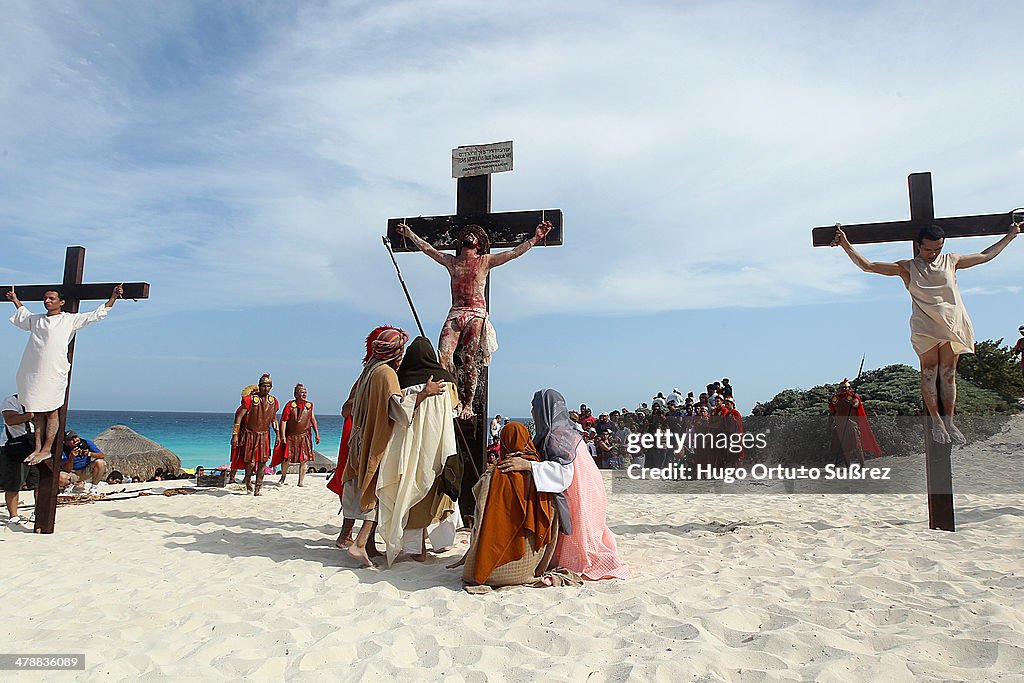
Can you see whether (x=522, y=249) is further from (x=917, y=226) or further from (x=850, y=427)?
(x=850, y=427)

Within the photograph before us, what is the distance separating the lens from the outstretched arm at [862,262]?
6227mm

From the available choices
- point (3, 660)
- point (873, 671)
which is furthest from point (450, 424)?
point (873, 671)

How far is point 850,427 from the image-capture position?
12.0 metres

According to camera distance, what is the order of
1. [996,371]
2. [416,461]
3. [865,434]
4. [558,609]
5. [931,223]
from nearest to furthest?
[558,609]
[416,461]
[931,223]
[865,434]
[996,371]

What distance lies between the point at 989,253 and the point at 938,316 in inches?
35.1

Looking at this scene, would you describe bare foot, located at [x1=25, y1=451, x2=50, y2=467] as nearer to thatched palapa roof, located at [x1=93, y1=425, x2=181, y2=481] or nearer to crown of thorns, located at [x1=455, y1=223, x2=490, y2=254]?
crown of thorns, located at [x1=455, y1=223, x2=490, y2=254]

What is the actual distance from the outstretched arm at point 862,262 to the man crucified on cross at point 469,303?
296cm

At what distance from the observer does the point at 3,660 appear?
3213 millimetres

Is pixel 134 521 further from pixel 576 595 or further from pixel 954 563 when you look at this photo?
pixel 954 563

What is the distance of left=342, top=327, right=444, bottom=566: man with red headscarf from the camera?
202 inches

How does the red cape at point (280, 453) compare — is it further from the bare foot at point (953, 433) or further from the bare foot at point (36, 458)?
the bare foot at point (953, 433)

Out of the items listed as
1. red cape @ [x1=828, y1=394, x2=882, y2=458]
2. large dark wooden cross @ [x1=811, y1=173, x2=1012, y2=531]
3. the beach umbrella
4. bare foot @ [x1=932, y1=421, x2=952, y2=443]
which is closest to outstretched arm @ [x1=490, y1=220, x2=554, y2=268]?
large dark wooden cross @ [x1=811, y1=173, x2=1012, y2=531]

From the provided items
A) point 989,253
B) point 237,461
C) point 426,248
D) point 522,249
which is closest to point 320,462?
point 237,461

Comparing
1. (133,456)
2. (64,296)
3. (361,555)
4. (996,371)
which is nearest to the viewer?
(361,555)
